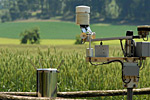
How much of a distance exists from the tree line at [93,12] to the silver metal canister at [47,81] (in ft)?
180

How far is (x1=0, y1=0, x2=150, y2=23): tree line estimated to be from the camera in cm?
8916

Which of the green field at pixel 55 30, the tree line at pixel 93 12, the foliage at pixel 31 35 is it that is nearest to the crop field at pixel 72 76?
the tree line at pixel 93 12

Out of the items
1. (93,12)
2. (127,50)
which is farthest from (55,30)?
(127,50)

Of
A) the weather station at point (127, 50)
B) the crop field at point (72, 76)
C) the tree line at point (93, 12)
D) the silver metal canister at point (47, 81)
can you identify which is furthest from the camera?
the tree line at point (93, 12)

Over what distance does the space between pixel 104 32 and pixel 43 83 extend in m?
67.0

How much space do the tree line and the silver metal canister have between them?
5490 centimetres

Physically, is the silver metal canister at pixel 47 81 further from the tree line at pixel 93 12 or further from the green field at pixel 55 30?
the green field at pixel 55 30

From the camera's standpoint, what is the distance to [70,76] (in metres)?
8.74

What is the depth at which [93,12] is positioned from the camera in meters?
85.1

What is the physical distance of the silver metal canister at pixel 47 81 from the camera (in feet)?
17.9

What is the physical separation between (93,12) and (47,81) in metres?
80.2

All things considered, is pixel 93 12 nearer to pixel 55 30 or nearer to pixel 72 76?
pixel 55 30

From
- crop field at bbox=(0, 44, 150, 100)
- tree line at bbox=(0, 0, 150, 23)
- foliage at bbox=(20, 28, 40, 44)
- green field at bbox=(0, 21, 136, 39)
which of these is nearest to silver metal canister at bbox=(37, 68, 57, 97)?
crop field at bbox=(0, 44, 150, 100)

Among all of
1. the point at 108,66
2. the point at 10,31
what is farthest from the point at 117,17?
the point at 108,66
